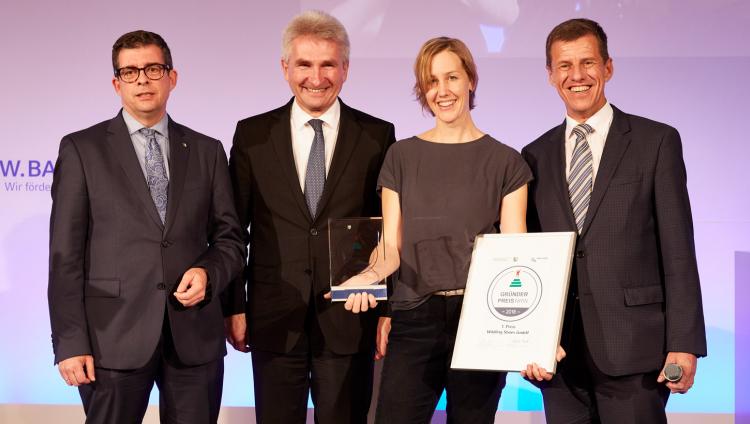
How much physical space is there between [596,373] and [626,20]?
2.24 metres

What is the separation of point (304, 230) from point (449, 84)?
0.74 metres

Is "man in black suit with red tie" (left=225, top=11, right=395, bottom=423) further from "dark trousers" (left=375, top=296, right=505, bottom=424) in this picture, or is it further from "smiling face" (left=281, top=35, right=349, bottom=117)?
"dark trousers" (left=375, top=296, right=505, bottom=424)

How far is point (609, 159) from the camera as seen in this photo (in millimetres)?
2650

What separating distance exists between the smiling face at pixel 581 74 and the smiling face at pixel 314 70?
82cm

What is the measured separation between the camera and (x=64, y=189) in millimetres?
2670

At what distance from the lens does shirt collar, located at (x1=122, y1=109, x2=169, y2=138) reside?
9.30 feet

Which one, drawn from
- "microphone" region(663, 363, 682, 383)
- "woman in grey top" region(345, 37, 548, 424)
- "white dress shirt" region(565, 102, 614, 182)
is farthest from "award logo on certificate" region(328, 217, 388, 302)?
"microphone" region(663, 363, 682, 383)

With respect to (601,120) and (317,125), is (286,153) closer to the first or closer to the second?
(317,125)

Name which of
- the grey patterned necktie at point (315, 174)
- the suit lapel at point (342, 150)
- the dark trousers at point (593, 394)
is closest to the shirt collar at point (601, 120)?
the dark trousers at point (593, 394)

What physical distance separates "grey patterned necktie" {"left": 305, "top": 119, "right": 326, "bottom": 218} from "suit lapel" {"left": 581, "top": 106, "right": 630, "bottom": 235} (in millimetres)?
957

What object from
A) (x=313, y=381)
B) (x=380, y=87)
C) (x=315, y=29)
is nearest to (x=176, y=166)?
(x=315, y=29)

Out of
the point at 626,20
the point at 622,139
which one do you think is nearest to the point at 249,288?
the point at 622,139

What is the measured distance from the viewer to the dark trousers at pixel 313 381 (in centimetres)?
299

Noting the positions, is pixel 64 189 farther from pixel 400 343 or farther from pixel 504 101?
pixel 504 101
